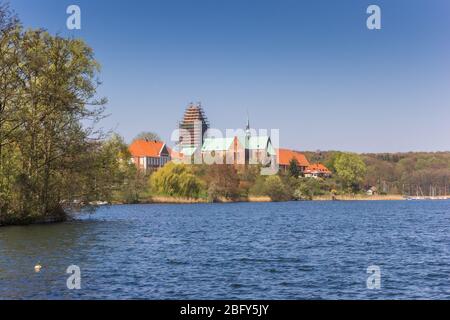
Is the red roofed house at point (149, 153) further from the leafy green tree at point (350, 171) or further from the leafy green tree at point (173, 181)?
the leafy green tree at point (173, 181)

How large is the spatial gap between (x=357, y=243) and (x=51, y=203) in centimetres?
2711

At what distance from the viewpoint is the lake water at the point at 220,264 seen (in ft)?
65.9

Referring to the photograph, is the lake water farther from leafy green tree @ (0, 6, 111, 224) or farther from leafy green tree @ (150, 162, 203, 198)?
leafy green tree @ (150, 162, 203, 198)

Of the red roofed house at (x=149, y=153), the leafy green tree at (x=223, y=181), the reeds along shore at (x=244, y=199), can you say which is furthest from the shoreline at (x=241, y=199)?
the red roofed house at (x=149, y=153)

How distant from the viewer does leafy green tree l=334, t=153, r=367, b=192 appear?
18088cm

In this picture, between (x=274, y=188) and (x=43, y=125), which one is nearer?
(x=43, y=125)

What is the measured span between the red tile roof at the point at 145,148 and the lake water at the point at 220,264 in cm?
14609

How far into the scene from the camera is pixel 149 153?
7534 inches

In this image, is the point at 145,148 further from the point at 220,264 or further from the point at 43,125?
the point at 220,264

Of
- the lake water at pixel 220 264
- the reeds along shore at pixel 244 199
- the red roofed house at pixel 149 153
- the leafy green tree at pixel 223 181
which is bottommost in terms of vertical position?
the reeds along shore at pixel 244 199

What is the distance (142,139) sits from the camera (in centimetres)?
19450

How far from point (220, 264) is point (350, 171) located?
159m

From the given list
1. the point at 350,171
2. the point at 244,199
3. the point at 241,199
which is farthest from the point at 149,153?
the point at 350,171
